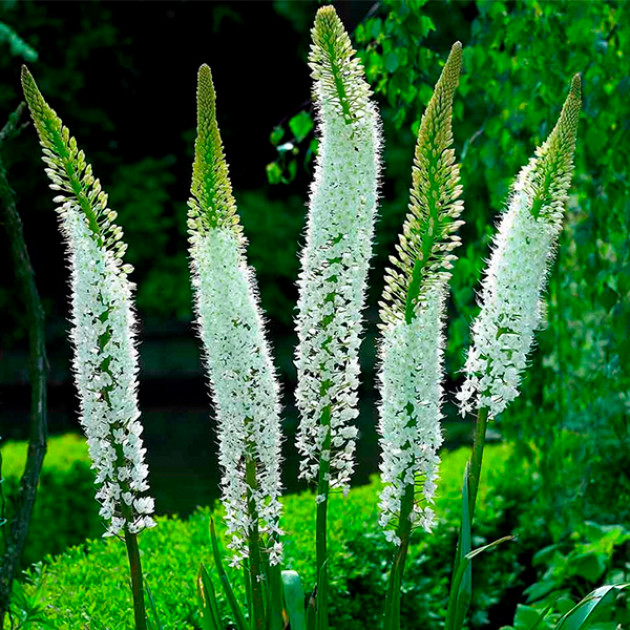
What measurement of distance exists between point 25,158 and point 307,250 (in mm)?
15560

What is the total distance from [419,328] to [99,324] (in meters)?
0.81

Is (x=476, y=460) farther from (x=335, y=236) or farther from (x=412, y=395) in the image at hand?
(x=335, y=236)

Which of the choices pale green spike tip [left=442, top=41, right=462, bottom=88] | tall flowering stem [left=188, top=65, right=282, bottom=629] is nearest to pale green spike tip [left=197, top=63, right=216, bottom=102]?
tall flowering stem [left=188, top=65, right=282, bottom=629]

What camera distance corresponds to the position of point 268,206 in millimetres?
18969

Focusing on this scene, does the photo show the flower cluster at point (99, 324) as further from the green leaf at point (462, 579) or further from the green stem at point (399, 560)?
the green leaf at point (462, 579)

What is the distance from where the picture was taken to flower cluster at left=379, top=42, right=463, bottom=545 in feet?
8.16

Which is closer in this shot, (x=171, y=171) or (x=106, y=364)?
(x=106, y=364)

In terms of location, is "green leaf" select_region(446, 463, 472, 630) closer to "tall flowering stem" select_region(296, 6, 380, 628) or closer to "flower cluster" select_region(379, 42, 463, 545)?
"flower cluster" select_region(379, 42, 463, 545)

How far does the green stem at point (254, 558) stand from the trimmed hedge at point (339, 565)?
1.95ft

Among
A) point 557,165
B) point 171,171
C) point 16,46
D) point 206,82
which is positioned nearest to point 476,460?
point 557,165

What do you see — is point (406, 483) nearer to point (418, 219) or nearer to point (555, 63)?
point (418, 219)

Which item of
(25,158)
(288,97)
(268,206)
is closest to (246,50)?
(288,97)

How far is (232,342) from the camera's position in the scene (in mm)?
2523

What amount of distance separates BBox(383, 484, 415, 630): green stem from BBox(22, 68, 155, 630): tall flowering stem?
662 millimetres
